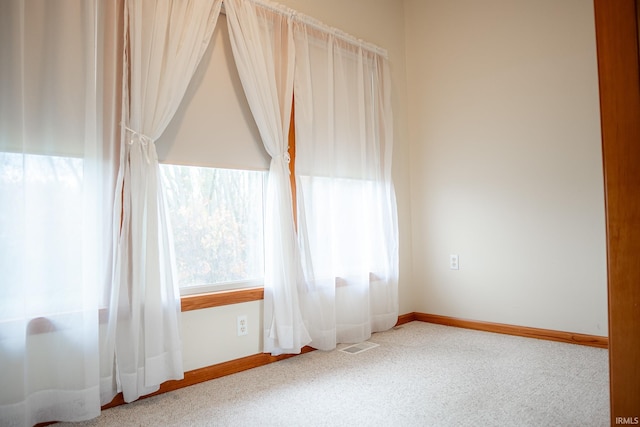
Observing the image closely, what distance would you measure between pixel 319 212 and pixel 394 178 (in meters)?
1.04

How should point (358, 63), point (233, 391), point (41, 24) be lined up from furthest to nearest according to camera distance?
1. point (358, 63)
2. point (233, 391)
3. point (41, 24)

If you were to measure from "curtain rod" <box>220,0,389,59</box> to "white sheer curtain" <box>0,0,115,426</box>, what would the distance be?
0.99 metres

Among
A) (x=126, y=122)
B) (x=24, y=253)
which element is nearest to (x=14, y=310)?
(x=24, y=253)

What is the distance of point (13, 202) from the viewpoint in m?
1.66

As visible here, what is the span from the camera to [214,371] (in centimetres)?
232

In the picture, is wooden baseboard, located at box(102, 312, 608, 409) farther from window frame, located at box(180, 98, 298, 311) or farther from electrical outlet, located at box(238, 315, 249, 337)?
window frame, located at box(180, 98, 298, 311)

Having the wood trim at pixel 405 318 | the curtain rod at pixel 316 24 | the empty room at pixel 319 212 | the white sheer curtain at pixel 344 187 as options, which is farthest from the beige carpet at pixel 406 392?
the curtain rod at pixel 316 24

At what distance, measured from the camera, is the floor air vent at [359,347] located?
9.08ft

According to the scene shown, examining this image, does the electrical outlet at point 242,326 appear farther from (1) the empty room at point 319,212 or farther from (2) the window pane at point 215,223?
(2) the window pane at point 215,223

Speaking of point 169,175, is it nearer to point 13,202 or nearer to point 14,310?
point 13,202

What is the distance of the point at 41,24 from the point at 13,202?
2.52ft

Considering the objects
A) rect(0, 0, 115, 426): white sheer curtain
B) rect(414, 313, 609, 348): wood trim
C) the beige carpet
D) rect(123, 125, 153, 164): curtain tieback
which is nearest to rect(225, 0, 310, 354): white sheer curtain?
the beige carpet

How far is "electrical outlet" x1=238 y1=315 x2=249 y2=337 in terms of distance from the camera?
2.46 m

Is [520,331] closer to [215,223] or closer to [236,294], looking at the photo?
[236,294]
